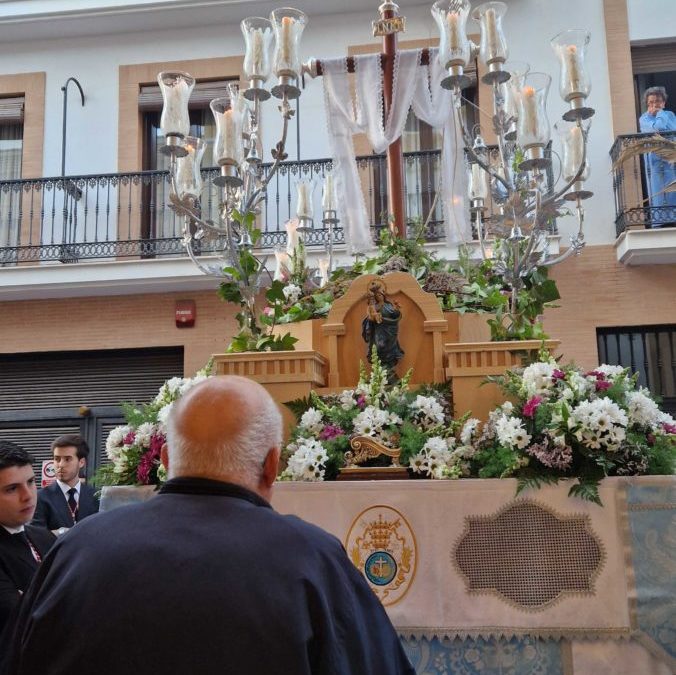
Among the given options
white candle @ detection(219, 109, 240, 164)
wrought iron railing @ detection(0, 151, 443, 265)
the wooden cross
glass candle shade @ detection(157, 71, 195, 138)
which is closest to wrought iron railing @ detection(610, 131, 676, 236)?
wrought iron railing @ detection(0, 151, 443, 265)

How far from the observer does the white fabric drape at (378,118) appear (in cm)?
526

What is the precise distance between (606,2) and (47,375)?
8597mm

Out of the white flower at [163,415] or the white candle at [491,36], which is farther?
the white candle at [491,36]

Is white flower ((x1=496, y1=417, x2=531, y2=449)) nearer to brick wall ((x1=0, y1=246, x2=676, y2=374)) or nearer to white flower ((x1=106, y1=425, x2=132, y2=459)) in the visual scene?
white flower ((x1=106, y1=425, x2=132, y2=459))

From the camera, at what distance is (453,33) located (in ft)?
14.9

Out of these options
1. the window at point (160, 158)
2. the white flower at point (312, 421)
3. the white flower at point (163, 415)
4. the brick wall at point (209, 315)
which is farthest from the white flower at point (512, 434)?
the window at point (160, 158)

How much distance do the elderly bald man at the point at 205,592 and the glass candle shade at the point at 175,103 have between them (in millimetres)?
3212

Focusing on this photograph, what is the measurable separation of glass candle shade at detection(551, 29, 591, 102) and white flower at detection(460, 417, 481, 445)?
5.47 ft

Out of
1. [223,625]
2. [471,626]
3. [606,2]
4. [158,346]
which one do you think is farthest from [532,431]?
[606,2]

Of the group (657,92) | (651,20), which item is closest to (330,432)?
(657,92)

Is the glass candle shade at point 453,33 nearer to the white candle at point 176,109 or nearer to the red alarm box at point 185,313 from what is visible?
the white candle at point 176,109

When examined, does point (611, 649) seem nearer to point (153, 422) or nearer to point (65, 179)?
point (153, 422)

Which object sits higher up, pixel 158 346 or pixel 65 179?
pixel 65 179

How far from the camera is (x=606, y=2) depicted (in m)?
11.4
